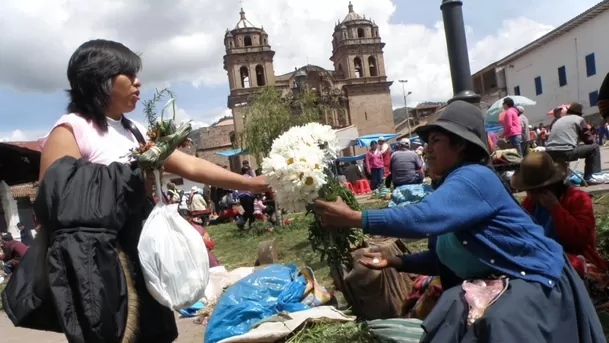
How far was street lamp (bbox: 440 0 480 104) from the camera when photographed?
413 centimetres

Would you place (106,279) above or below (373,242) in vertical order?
above

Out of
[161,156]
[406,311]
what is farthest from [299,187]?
[406,311]

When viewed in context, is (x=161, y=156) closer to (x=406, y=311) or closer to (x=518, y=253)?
(x=518, y=253)

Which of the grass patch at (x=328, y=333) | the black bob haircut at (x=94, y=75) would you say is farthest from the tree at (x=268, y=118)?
the black bob haircut at (x=94, y=75)

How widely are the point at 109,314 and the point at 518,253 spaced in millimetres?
1642

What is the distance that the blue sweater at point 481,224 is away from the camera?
2.08 m

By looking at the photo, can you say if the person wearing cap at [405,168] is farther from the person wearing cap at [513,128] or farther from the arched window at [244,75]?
the arched window at [244,75]

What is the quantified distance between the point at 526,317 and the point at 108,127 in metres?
1.90

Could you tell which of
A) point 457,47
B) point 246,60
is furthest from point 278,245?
point 246,60

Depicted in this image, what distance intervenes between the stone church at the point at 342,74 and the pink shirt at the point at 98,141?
52.6m

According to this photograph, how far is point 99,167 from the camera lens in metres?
1.94

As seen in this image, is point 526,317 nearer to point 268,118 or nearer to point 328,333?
point 328,333

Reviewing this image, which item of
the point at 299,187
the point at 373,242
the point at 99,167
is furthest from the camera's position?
the point at 373,242

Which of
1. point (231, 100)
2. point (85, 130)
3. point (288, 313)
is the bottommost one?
point (288, 313)
